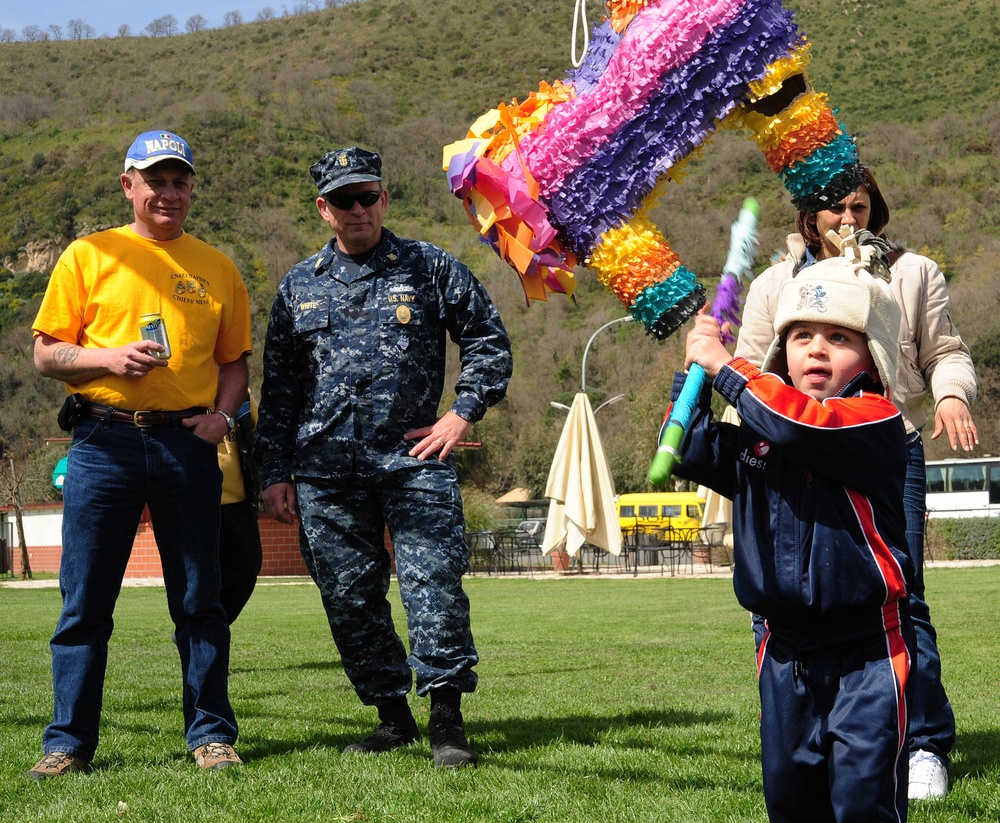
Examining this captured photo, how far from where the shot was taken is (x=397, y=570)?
4105mm

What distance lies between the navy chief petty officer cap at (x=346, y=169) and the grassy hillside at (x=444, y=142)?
33.2 meters

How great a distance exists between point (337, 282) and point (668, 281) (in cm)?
138

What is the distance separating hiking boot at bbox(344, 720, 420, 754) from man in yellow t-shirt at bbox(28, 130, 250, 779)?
446 mm

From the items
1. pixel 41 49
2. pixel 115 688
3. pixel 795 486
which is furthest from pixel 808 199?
pixel 41 49

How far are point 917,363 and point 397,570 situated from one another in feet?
5.88

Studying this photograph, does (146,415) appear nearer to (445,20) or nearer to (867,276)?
(867,276)

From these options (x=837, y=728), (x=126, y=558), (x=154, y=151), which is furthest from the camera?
(x=154, y=151)

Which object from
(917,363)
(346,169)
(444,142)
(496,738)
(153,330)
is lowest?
(496,738)

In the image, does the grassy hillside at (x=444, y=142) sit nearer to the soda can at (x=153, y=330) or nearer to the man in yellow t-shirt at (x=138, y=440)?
the man in yellow t-shirt at (x=138, y=440)

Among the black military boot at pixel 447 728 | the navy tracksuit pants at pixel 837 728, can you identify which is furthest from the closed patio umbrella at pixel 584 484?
the navy tracksuit pants at pixel 837 728

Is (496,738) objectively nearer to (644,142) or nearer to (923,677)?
(923,677)

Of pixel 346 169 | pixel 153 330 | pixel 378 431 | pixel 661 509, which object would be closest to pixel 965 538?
pixel 661 509

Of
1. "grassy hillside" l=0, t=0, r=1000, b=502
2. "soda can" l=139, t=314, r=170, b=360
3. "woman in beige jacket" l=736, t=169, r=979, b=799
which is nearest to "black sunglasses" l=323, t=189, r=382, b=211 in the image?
"soda can" l=139, t=314, r=170, b=360

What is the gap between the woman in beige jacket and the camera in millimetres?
3484
